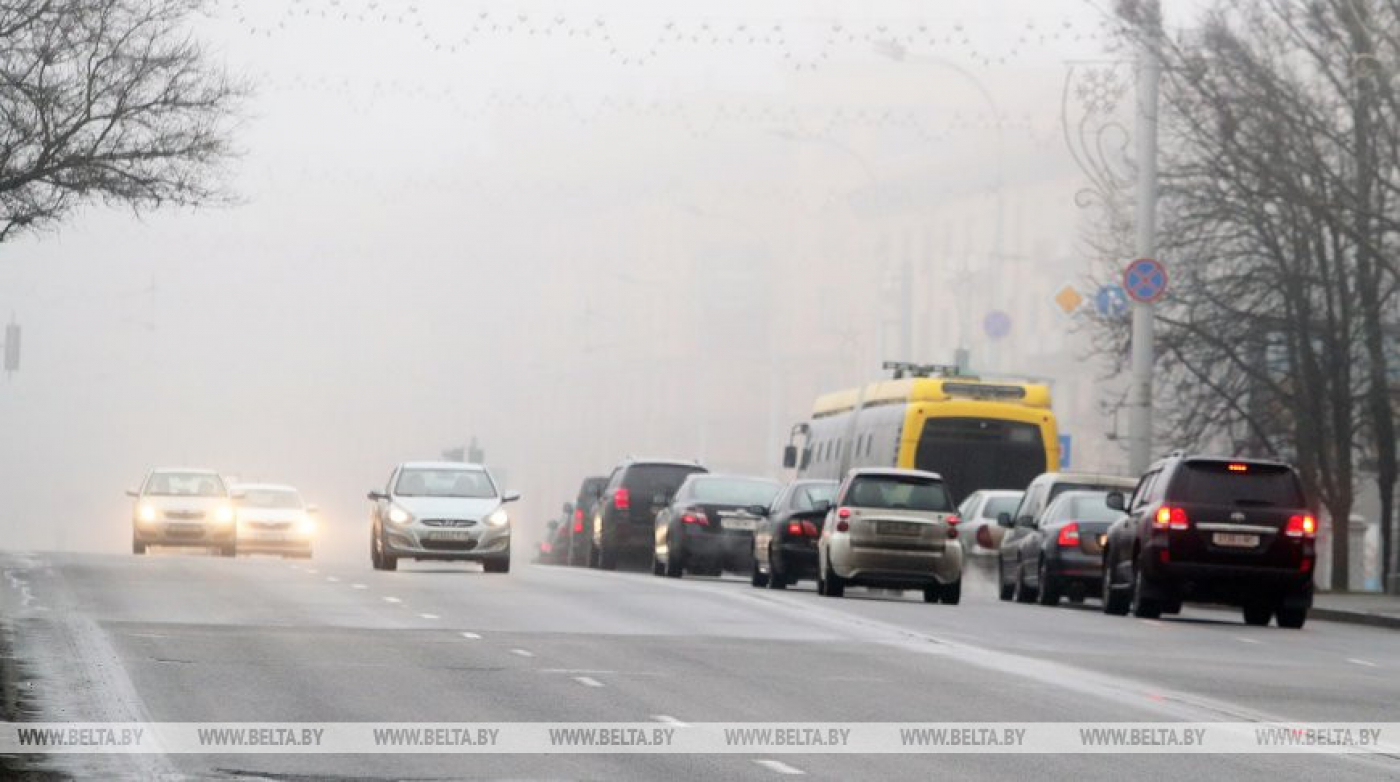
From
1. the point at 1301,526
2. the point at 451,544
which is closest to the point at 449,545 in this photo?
the point at 451,544

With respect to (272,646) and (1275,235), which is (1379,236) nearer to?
(1275,235)

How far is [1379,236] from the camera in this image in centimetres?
4506

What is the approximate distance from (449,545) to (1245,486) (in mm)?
11534

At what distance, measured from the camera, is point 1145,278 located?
42.2 m

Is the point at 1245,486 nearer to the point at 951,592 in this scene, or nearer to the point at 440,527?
the point at 951,592

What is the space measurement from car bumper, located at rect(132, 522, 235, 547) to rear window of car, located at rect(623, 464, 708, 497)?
747cm

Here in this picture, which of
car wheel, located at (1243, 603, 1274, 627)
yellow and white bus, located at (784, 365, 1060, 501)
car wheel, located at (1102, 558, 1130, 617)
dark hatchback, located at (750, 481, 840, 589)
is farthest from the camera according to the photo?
yellow and white bus, located at (784, 365, 1060, 501)

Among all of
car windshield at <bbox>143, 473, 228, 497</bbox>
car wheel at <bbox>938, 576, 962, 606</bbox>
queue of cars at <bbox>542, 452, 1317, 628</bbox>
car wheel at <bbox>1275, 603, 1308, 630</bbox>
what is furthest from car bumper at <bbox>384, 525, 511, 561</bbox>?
car windshield at <bbox>143, 473, 228, 497</bbox>

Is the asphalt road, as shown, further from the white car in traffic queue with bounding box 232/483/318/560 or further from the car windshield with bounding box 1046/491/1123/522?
the white car in traffic queue with bounding box 232/483/318/560

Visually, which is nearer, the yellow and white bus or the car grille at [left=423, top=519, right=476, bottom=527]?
the car grille at [left=423, top=519, right=476, bottom=527]

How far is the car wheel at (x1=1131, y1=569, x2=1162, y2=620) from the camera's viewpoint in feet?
106

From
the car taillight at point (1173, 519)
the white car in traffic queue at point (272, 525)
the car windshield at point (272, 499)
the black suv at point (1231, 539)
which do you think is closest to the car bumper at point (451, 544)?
the black suv at point (1231, 539)

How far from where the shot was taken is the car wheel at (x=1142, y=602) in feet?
106

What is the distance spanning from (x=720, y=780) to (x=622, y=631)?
37.4ft
